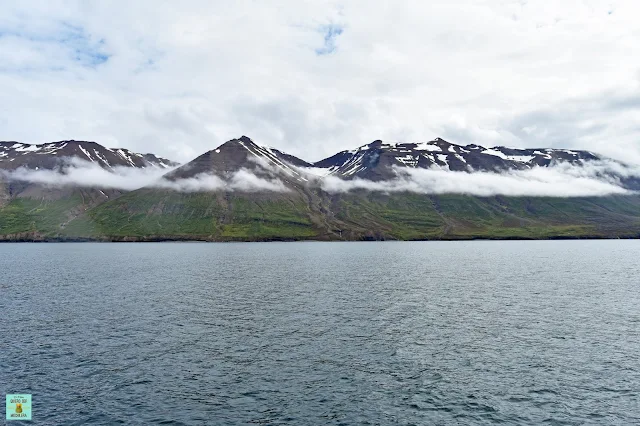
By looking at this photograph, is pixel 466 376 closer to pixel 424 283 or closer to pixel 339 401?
pixel 339 401

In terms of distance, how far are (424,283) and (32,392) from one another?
101960 mm

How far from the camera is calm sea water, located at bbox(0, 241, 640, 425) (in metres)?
43.2

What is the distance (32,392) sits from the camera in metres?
46.7

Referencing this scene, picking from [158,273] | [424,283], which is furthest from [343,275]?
[158,273]

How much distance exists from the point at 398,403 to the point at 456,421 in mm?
6031

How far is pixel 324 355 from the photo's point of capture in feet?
194

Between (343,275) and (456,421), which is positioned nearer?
(456,421)

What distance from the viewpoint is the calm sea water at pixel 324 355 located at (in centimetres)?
4322

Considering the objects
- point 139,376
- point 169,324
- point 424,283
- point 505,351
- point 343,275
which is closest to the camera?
point 139,376

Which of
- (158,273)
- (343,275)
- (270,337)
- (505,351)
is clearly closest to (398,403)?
(505,351)

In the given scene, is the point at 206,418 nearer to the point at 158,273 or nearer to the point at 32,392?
the point at 32,392

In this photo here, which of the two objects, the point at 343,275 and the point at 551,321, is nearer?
the point at 551,321

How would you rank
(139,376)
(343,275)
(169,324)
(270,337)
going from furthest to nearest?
(343,275) < (169,324) < (270,337) < (139,376)

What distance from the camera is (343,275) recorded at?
151 m
